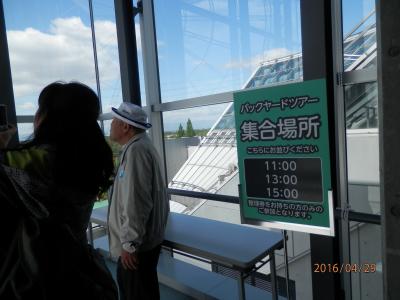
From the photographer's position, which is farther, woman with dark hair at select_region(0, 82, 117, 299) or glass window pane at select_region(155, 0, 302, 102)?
glass window pane at select_region(155, 0, 302, 102)

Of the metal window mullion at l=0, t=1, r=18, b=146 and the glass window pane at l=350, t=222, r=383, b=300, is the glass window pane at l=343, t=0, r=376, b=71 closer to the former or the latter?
the glass window pane at l=350, t=222, r=383, b=300

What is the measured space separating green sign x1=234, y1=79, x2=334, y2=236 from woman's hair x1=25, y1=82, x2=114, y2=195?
0.90 meters

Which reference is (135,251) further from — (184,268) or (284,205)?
(184,268)

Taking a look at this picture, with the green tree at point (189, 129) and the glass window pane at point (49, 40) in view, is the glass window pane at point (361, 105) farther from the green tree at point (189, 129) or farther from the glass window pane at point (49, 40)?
the glass window pane at point (49, 40)

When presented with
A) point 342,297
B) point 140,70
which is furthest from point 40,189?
point 140,70

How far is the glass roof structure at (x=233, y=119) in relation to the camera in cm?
177

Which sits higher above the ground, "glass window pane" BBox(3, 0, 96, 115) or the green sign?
"glass window pane" BBox(3, 0, 96, 115)

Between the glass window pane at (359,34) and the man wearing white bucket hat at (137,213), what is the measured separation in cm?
131

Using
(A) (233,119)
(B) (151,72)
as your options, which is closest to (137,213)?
(A) (233,119)
